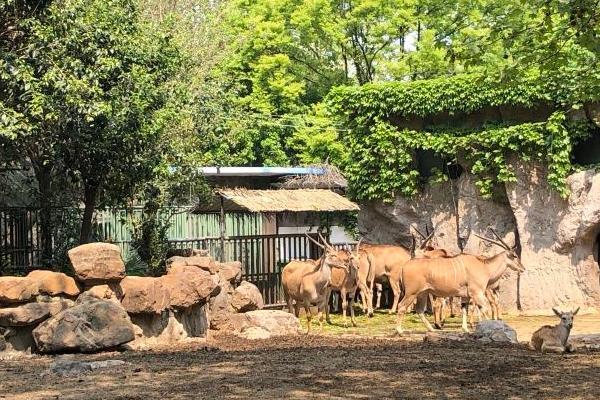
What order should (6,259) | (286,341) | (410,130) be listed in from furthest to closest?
(410,130) < (6,259) < (286,341)

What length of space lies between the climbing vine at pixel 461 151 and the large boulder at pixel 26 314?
11130 millimetres

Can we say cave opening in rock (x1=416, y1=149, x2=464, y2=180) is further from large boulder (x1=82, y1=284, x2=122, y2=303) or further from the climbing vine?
large boulder (x1=82, y1=284, x2=122, y2=303)

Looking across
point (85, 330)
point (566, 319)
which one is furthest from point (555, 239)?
point (85, 330)

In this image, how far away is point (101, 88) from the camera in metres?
14.7

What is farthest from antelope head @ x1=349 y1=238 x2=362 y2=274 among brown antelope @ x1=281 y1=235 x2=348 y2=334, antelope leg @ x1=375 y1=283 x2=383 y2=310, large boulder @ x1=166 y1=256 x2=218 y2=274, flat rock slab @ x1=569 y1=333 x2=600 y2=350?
flat rock slab @ x1=569 y1=333 x2=600 y2=350

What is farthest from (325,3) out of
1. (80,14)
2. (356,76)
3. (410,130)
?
(80,14)

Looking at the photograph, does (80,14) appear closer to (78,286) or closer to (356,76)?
(78,286)

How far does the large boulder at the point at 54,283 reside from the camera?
13.0 metres

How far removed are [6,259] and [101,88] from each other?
3264 mm

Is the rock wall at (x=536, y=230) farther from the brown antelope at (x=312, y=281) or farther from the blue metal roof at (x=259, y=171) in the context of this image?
the blue metal roof at (x=259, y=171)

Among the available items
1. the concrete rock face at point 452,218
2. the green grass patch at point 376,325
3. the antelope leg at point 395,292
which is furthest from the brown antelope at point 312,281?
the concrete rock face at point 452,218

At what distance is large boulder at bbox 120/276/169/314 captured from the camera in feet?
45.0

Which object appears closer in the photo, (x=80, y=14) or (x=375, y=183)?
(x=80, y=14)

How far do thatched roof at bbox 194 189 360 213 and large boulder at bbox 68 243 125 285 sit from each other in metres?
6.42
